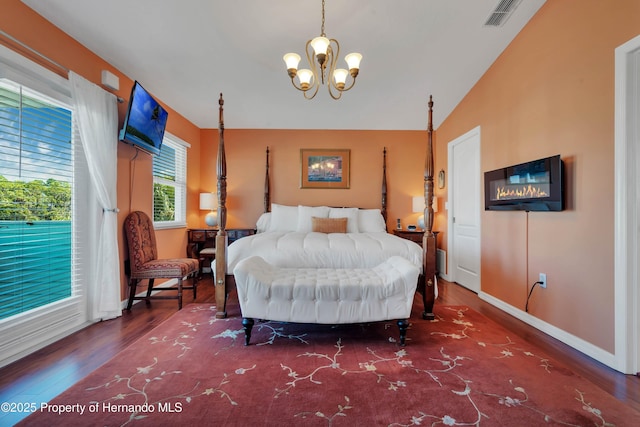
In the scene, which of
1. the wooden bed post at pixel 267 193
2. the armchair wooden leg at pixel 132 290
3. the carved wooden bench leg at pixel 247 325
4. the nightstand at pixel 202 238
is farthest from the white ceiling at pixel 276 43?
the carved wooden bench leg at pixel 247 325

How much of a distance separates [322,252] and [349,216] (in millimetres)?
1462

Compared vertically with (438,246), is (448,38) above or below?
above

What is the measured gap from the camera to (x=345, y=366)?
1.77 meters

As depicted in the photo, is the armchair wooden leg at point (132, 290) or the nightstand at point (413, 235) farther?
the nightstand at point (413, 235)

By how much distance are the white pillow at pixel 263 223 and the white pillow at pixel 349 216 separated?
39.1 inches

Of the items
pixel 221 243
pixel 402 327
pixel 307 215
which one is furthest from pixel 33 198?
pixel 402 327

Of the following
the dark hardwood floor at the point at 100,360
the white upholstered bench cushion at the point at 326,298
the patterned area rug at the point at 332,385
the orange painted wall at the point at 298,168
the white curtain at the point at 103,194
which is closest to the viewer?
the patterned area rug at the point at 332,385

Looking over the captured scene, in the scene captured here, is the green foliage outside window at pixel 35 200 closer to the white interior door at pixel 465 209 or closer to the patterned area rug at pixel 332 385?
the patterned area rug at pixel 332 385

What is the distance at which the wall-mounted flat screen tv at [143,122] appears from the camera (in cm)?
258

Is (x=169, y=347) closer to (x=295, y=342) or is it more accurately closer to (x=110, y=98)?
(x=295, y=342)

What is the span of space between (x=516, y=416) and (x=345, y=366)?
0.91 meters

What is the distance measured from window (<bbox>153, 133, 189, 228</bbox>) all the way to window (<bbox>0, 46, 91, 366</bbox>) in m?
1.24

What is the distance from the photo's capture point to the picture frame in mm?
4672

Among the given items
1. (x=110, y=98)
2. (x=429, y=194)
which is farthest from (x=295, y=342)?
(x=110, y=98)
